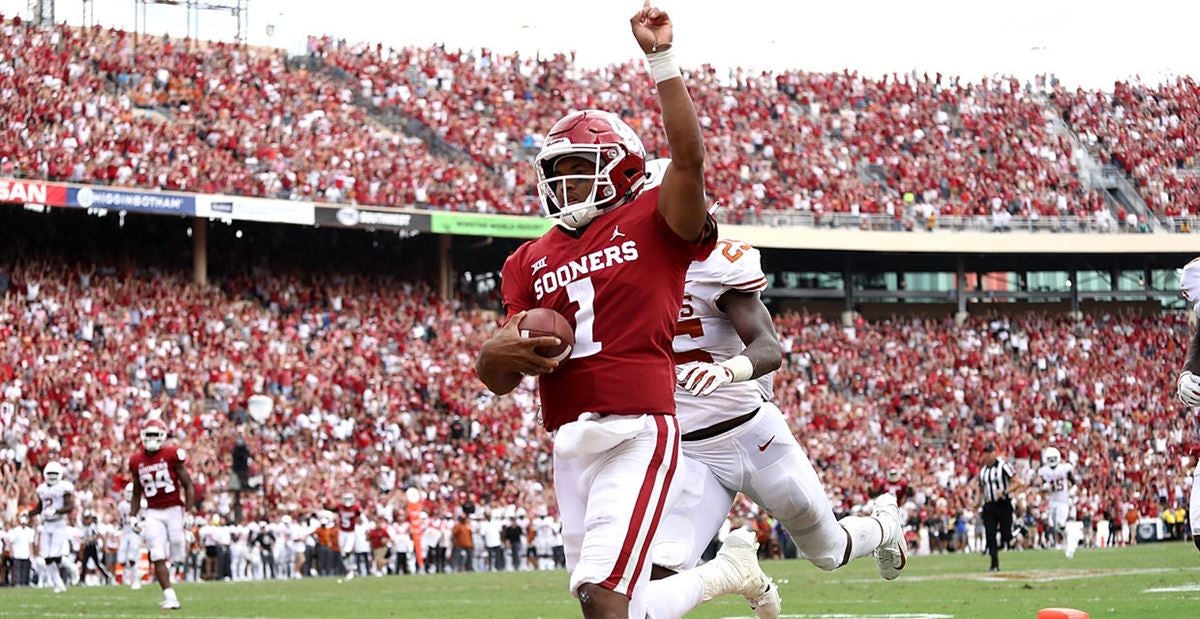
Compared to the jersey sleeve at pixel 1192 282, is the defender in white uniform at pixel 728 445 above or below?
below

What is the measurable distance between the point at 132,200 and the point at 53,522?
966 centimetres

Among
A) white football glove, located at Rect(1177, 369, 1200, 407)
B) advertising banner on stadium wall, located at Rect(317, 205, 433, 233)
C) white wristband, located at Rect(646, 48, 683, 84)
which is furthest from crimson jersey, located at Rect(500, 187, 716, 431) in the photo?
advertising banner on stadium wall, located at Rect(317, 205, 433, 233)

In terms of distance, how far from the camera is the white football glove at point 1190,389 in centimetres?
832

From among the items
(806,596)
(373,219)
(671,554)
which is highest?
(373,219)

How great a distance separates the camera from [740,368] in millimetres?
5730

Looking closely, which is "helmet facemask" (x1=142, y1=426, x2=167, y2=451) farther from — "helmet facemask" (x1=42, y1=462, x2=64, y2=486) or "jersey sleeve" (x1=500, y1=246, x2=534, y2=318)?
"jersey sleeve" (x1=500, y1=246, x2=534, y2=318)

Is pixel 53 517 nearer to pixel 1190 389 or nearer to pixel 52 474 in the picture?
pixel 52 474

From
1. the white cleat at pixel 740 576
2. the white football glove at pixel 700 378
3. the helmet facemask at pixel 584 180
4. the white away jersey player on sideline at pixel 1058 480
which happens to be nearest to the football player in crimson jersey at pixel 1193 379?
the white cleat at pixel 740 576

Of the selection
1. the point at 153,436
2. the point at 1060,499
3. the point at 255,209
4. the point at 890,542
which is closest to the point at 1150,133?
the point at 1060,499

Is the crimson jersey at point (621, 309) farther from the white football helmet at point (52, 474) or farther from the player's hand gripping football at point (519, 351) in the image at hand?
the white football helmet at point (52, 474)

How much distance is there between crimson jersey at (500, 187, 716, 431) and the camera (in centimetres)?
534

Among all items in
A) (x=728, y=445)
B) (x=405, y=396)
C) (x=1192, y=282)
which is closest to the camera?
(x=728, y=445)

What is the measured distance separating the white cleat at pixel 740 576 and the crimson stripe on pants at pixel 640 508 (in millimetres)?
1138

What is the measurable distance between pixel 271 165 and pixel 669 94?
26.9m
